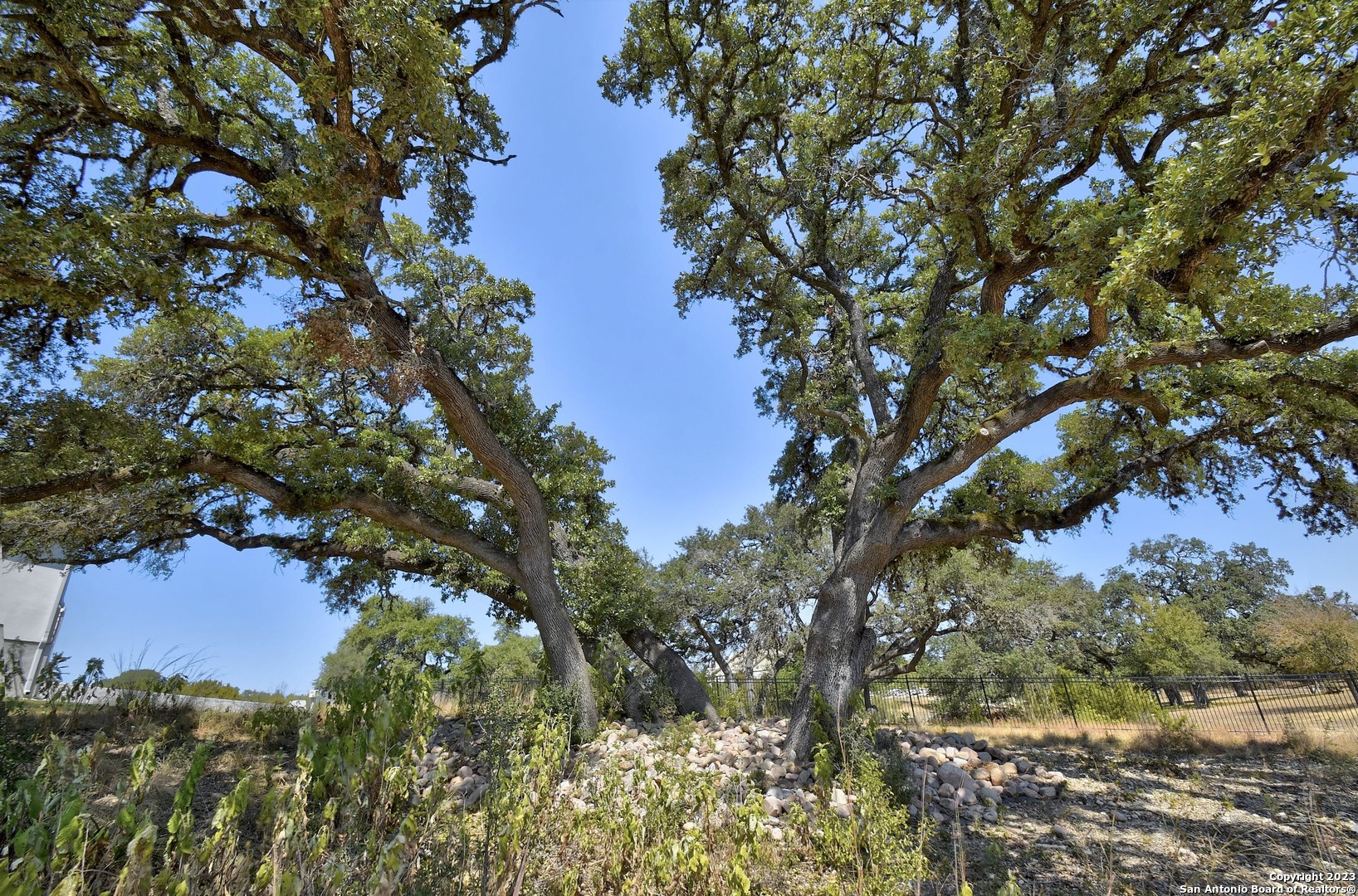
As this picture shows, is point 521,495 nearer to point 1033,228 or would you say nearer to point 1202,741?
point 1033,228

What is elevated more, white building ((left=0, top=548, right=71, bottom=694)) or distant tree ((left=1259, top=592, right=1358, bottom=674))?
white building ((left=0, top=548, right=71, bottom=694))

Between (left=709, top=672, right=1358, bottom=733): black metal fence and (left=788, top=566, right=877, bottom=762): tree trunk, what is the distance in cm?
358

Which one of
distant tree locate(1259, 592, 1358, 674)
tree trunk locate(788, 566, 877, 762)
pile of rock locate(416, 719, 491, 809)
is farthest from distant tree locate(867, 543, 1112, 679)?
pile of rock locate(416, 719, 491, 809)

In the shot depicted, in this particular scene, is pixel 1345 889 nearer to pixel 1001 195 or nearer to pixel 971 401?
pixel 1001 195

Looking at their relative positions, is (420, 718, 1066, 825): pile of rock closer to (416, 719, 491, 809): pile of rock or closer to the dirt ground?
(416, 719, 491, 809): pile of rock

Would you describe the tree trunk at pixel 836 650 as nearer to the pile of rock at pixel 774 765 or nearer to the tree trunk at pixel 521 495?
the pile of rock at pixel 774 765

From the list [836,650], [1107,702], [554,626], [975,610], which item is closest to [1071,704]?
[1107,702]

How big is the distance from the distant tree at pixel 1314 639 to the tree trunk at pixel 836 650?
587 inches

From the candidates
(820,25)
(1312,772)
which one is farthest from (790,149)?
(1312,772)

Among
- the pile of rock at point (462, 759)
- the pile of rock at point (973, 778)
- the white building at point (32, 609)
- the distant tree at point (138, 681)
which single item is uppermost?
the white building at point (32, 609)

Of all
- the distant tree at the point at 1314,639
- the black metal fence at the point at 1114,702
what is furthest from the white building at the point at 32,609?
the distant tree at the point at 1314,639

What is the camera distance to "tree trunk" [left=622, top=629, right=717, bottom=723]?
9.76 m

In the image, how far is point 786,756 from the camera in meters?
6.83

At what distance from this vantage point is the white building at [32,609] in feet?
50.2
